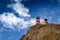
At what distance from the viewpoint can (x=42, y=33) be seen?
153ft

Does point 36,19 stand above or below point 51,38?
above

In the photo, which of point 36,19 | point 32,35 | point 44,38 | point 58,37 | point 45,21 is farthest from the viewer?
point 36,19

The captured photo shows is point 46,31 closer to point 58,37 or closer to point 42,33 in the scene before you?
point 42,33

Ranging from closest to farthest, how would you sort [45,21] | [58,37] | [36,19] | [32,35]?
[58,37] → [32,35] → [45,21] → [36,19]

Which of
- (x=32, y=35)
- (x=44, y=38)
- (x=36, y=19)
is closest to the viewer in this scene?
(x=44, y=38)

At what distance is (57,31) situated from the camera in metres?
44.1

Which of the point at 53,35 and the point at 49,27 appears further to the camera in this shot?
the point at 49,27

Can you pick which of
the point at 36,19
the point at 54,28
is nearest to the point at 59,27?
the point at 54,28

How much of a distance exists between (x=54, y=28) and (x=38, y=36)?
462cm

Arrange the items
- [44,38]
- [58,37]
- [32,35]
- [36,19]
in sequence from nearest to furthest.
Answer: [58,37]
[44,38]
[32,35]
[36,19]

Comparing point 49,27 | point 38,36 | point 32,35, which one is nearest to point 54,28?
point 49,27

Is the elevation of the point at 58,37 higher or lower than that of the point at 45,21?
lower

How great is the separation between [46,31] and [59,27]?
3578mm

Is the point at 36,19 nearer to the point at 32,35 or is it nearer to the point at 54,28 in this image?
the point at 32,35
